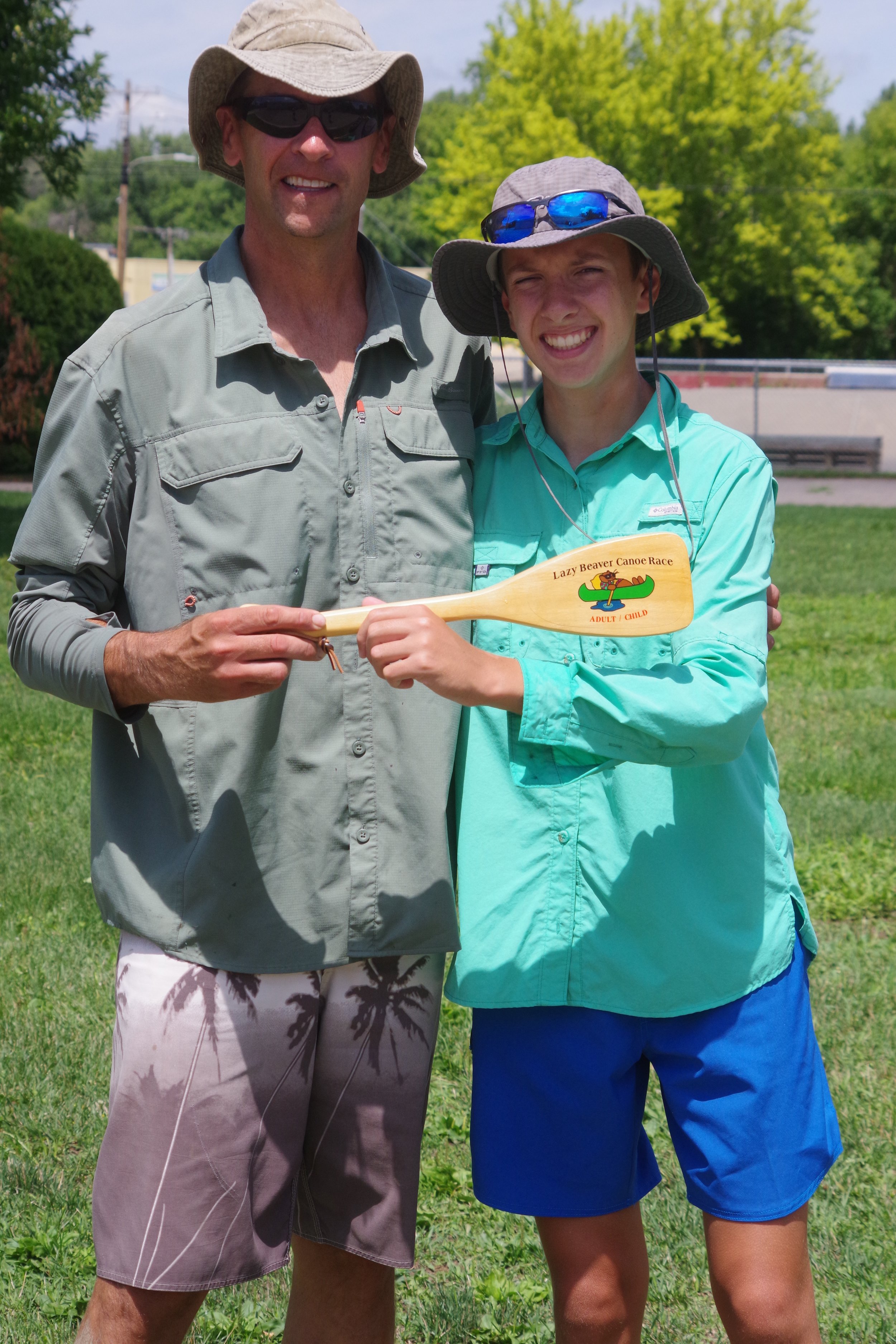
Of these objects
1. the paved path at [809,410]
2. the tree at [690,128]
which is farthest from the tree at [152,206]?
the paved path at [809,410]

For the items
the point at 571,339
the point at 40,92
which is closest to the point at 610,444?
the point at 571,339

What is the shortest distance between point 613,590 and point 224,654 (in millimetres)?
643

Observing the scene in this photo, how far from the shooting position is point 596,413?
2457 mm

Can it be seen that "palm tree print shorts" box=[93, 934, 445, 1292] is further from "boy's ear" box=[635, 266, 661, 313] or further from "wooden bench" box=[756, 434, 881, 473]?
"wooden bench" box=[756, 434, 881, 473]

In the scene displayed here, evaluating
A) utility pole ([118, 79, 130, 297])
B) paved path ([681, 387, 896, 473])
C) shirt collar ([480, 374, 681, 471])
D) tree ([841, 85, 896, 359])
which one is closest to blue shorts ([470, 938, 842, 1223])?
shirt collar ([480, 374, 681, 471])

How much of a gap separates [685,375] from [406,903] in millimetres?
29306

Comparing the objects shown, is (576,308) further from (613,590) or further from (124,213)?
(124,213)

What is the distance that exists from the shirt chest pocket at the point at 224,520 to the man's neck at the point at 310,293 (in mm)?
246

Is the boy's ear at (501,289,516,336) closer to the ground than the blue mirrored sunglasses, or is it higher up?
closer to the ground

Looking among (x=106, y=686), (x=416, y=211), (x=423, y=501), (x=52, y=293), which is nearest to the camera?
(x=106, y=686)

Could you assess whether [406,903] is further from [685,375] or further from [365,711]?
[685,375]

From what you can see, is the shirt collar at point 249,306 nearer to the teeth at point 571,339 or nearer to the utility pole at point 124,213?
the teeth at point 571,339

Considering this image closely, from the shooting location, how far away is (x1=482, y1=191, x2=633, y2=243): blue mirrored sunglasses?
2.33 metres

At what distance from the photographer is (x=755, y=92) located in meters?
35.2
